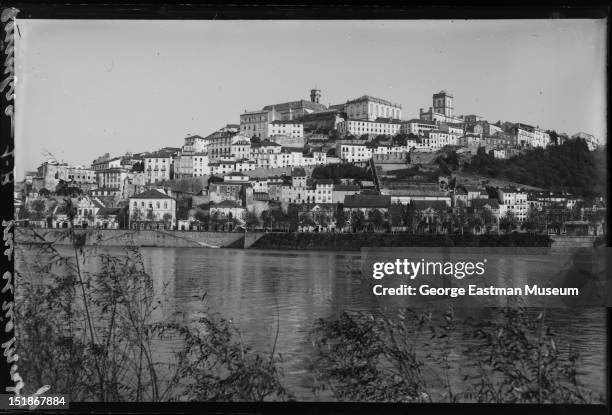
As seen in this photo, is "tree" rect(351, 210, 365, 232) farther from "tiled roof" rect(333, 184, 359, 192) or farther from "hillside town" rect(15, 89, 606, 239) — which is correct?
"tiled roof" rect(333, 184, 359, 192)

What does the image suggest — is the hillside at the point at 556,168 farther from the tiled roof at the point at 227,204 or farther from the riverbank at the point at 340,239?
the tiled roof at the point at 227,204

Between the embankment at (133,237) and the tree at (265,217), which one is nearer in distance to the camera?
the embankment at (133,237)

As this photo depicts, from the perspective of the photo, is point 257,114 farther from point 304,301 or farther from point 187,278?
point 187,278

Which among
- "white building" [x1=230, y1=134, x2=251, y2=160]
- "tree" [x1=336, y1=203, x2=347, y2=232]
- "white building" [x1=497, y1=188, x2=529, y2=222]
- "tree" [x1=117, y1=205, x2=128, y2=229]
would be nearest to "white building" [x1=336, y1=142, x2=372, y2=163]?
"tree" [x1=336, y1=203, x2=347, y2=232]

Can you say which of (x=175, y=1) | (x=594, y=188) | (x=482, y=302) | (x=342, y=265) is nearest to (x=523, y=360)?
(x=482, y=302)

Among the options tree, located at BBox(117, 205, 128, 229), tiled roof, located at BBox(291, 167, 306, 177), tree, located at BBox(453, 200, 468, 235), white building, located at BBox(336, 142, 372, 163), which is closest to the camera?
tree, located at BBox(453, 200, 468, 235)

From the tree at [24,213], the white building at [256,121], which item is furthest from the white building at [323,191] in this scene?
the tree at [24,213]
